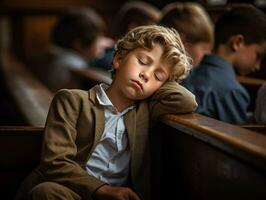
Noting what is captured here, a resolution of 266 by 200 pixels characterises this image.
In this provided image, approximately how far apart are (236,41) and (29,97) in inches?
50.5

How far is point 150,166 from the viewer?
1698 millimetres

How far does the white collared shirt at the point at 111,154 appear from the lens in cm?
165

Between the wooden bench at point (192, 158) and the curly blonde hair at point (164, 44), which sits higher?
the curly blonde hair at point (164, 44)

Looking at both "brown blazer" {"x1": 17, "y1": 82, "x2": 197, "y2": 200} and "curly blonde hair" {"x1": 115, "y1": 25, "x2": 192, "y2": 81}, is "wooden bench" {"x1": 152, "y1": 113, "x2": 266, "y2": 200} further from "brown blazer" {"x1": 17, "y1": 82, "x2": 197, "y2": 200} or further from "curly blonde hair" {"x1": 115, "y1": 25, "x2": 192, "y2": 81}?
"curly blonde hair" {"x1": 115, "y1": 25, "x2": 192, "y2": 81}

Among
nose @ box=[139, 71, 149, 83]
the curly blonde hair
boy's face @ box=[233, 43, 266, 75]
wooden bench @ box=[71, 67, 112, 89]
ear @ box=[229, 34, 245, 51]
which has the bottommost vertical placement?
wooden bench @ box=[71, 67, 112, 89]

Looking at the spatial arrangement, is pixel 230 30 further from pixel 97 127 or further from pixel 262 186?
pixel 262 186

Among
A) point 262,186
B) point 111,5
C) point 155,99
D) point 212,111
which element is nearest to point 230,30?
point 212,111

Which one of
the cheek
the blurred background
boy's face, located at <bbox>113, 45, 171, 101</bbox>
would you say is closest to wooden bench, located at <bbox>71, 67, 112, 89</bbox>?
the cheek

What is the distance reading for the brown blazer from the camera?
62.3 inches

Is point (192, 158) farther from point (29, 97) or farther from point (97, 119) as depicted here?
point (29, 97)

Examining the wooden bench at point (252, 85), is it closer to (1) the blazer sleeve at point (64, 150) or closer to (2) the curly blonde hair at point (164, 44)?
(2) the curly blonde hair at point (164, 44)

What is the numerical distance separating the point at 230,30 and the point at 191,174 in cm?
107

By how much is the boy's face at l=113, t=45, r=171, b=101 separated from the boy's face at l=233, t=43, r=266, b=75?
31.8 inches

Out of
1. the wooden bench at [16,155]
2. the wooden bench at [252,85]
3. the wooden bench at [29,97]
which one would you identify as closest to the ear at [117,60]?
the wooden bench at [16,155]
